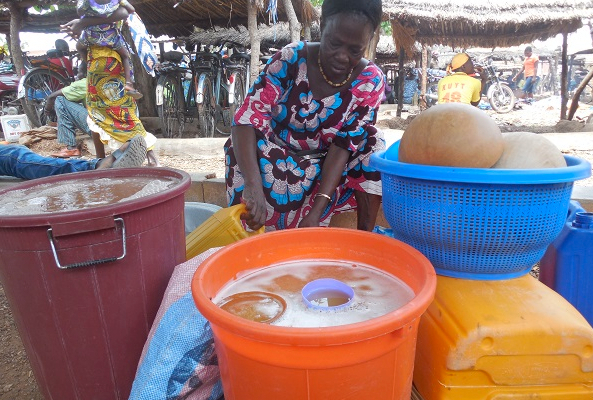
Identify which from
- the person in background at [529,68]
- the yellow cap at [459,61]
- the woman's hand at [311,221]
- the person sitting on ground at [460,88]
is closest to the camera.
Result: the woman's hand at [311,221]

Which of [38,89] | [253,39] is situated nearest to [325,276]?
[253,39]

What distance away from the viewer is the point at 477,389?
3.15 feet

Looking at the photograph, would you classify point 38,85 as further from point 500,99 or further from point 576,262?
point 500,99

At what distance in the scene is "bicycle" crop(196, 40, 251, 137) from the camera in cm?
660

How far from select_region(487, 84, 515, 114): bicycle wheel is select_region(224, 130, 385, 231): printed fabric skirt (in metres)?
12.2

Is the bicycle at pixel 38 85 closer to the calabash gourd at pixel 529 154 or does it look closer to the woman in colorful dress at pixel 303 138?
the woman in colorful dress at pixel 303 138

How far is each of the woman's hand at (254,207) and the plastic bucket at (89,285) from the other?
458mm

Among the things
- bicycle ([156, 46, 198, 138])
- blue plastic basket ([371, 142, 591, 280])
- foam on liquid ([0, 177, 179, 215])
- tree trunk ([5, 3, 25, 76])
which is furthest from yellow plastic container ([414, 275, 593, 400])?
tree trunk ([5, 3, 25, 76])

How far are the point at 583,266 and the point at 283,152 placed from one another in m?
1.22

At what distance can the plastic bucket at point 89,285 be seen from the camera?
105 centimetres

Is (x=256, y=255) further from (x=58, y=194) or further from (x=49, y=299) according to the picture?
(x=58, y=194)

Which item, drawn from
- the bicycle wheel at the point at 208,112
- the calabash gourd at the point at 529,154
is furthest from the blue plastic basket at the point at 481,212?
the bicycle wheel at the point at 208,112

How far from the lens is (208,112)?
279 inches

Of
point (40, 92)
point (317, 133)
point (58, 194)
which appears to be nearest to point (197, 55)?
point (40, 92)
